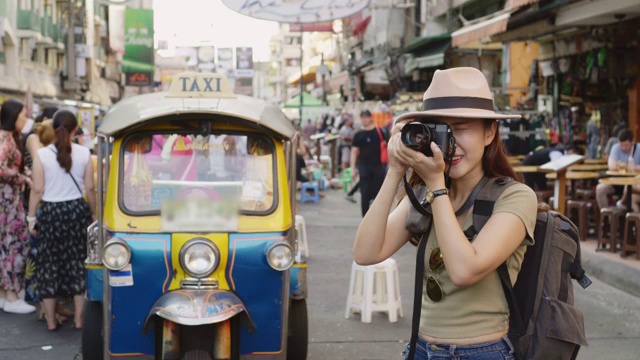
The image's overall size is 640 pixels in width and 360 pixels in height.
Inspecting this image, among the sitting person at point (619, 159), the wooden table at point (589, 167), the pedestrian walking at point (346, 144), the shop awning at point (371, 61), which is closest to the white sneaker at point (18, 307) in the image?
the sitting person at point (619, 159)

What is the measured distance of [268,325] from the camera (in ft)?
18.2

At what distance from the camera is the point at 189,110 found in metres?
5.62

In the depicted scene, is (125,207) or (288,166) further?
(288,166)

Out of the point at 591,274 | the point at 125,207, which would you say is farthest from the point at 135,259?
the point at 591,274

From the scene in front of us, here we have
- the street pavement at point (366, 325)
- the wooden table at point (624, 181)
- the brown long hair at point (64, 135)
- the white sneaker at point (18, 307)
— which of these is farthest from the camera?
the wooden table at point (624, 181)

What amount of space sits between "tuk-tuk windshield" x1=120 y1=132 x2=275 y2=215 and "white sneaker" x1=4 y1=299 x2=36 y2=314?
3230 millimetres

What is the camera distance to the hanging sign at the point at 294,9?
7.54 meters

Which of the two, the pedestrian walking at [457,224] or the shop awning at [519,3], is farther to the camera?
the shop awning at [519,3]

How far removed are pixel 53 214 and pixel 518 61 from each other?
49.5ft

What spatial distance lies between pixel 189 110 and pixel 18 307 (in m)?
3.80

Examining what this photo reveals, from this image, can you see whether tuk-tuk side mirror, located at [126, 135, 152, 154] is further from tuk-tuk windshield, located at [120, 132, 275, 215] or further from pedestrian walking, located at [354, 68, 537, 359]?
pedestrian walking, located at [354, 68, 537, 359]

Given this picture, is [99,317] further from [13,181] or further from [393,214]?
[393,214]

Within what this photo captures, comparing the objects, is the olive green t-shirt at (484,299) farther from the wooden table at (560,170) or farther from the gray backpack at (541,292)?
the wooden table at (560,170)

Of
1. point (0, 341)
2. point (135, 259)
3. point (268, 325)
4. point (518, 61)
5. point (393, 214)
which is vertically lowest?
point (0, 341)
